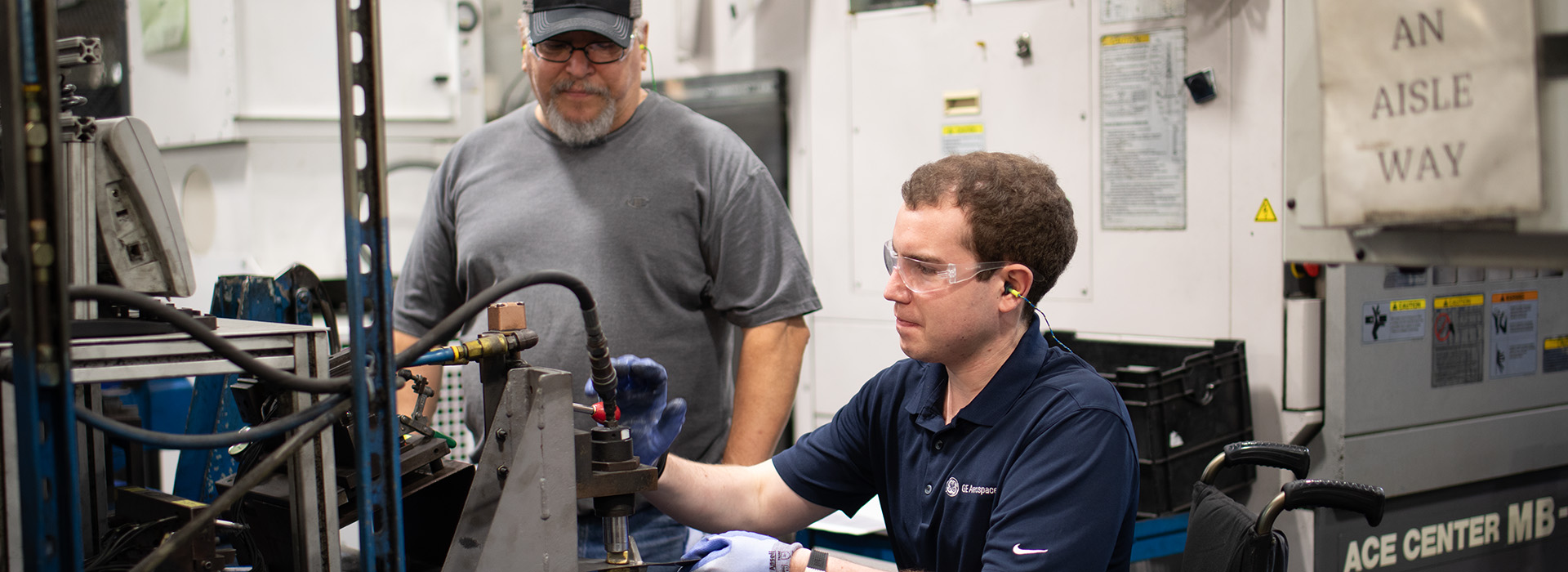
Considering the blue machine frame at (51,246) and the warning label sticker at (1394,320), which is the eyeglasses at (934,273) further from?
the warning label sticker at (1394,320)

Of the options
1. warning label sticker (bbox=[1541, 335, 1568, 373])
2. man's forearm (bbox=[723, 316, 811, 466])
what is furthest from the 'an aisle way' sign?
warning label sticker (bbox=[1541, 335, 1568, 373])

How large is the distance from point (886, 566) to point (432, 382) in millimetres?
1073

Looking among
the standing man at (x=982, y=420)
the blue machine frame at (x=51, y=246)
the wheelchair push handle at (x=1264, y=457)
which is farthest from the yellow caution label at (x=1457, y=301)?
the blue machine frame at (x=51, y=246)

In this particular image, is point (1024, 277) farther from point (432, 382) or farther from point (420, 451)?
point (432, 382)

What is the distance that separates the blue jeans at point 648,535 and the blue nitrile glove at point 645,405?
442 millimetres

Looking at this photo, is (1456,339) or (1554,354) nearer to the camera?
(1456,339)

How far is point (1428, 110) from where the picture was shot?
87 centimetres

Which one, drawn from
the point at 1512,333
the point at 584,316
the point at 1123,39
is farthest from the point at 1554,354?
the point at 584,316

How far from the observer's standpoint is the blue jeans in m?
1.80

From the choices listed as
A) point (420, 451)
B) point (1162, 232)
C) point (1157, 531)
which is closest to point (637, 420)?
point (420, 451)

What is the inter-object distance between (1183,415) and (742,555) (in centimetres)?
143

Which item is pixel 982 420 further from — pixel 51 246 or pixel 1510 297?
pixel 1510 297

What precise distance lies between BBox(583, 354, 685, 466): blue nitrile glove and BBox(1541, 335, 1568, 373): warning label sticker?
2.57m

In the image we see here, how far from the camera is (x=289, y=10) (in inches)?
128
